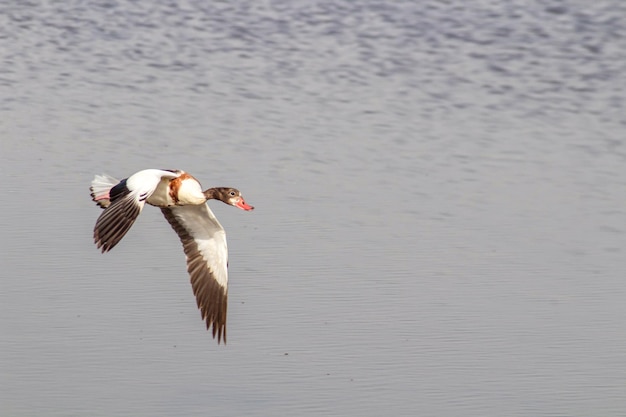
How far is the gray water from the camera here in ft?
34.9

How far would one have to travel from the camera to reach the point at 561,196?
13.9 meters

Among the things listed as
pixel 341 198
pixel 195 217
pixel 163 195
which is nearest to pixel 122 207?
pixel 163 195

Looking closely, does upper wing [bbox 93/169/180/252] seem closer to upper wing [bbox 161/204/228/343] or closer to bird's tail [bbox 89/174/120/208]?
bird's tail [bbox 89/174/120/208]

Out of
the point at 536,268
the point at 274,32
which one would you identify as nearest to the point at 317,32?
the point at 274,32

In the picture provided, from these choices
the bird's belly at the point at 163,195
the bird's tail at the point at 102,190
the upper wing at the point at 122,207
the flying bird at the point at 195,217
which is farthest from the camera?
the bird's belly at the point at 163,195

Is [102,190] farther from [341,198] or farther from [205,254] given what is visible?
[341,198]

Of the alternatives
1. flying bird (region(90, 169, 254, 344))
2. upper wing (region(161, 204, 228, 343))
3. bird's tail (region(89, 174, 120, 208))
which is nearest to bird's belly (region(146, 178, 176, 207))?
flying bird (region(90, 169, 254, 344))

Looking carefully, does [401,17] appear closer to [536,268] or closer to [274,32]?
[274,32]

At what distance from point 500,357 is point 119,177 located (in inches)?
167

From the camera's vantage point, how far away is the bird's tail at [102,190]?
10758 millimetres

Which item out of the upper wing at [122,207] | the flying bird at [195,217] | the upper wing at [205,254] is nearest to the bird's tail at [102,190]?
the flying bird at [195,217]

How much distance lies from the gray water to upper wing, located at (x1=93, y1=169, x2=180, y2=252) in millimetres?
1116

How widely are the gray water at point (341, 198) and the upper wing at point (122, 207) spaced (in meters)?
1.12

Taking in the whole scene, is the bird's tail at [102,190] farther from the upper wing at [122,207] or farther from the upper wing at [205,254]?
the upper wing at [205,254]
